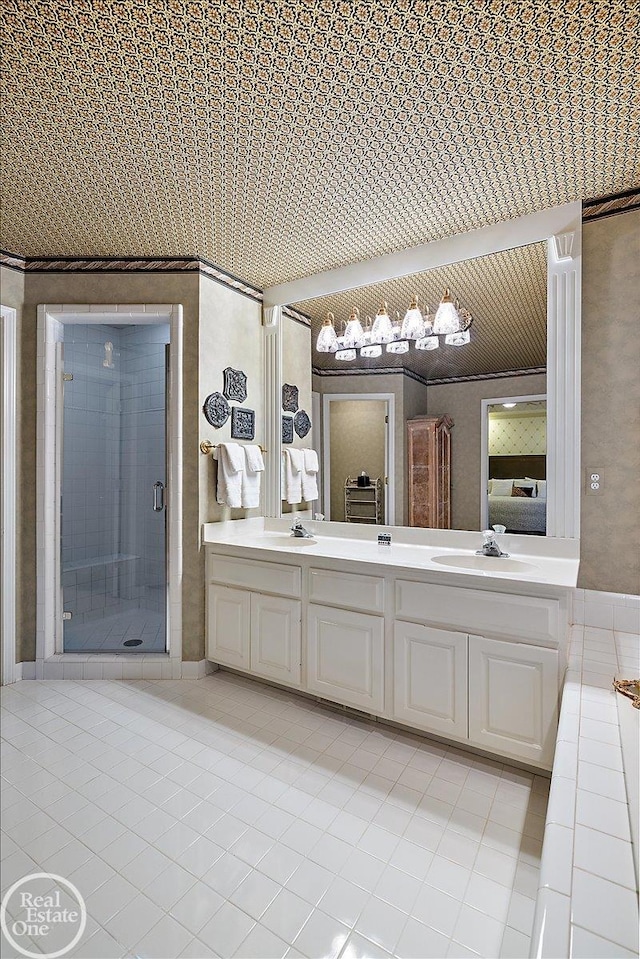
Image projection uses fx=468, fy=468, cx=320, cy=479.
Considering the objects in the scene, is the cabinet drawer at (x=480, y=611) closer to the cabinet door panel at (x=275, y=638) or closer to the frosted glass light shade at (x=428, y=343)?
the cabinet door panel at (x=275, y=638)

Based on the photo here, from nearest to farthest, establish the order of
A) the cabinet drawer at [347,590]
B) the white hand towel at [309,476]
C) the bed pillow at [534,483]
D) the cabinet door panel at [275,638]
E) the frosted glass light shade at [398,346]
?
the cabinet drawer at [347,590], the bed pillow at [534,483], the cabinet door panel at [275,638], the frosted glass light shade at [398,346], the white hand towel at [309,476]

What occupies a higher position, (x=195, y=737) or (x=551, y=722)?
(x=551, y=722)

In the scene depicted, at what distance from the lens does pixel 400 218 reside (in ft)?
7.42

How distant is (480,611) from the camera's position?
6.04 ft

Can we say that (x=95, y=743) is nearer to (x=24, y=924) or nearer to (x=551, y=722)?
(x=24, y=924)

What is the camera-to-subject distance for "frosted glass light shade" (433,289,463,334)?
2.46m

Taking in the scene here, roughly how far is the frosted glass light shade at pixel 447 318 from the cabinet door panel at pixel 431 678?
1.52 meters

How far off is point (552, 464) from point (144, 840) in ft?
7.10

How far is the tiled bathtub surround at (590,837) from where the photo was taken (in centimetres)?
75

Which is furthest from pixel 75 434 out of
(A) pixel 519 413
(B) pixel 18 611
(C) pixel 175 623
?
(A) pixel 519 413

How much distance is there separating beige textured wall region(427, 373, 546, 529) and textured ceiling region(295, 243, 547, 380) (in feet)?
0.28

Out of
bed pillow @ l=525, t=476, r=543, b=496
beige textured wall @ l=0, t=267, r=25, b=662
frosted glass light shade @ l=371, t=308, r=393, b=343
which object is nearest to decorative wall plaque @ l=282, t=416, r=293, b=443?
frosted glass light shade @ l=371, t=308, r=393, b=343

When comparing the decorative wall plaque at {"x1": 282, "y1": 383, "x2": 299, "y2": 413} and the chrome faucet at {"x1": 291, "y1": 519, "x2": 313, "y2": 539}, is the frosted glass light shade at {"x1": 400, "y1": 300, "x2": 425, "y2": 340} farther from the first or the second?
the chrome faucet at {"x1": 291, "y1": 519, "x2": 313, "y2": 539}

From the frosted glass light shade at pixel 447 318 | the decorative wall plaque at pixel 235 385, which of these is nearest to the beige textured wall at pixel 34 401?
the decorative wall plaque at pixel 235 385
